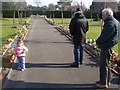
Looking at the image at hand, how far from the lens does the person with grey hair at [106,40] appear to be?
7273 millimetres

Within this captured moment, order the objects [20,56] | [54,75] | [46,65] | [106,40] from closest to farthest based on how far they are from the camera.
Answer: [106,40]
[54,75]
[20,56]
[46,65]

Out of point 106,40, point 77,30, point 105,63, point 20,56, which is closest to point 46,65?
point 20,56

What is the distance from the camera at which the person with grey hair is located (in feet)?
23.9

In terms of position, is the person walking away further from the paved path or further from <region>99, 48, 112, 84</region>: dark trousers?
<region>99, 48, 112, 84</region>: dark trousers

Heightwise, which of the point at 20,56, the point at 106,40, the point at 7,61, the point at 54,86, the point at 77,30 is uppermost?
the point at 77,30

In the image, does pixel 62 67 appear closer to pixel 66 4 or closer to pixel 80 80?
pixel 80 80

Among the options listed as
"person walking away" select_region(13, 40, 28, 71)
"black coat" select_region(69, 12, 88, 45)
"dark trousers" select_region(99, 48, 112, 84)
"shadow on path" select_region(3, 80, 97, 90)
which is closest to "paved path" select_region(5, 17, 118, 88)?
"shadow on path" select_region(3, 80, 97, 90)

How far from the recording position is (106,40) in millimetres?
7320

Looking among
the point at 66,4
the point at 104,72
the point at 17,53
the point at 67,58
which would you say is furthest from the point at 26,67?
the point at 66,4

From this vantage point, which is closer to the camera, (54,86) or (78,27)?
(54,86)

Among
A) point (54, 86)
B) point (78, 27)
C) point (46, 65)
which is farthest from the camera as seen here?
point (46, 65)

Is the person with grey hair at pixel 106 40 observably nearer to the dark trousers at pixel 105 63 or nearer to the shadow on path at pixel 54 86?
the dark trousers at pixel 105 63

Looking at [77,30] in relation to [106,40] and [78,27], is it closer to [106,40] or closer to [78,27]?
[78,27]

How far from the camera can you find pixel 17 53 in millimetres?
9727
